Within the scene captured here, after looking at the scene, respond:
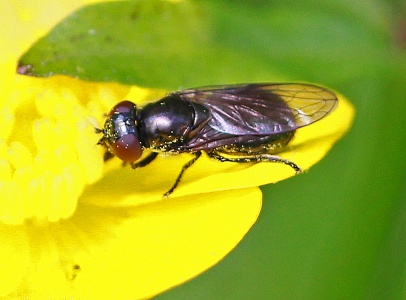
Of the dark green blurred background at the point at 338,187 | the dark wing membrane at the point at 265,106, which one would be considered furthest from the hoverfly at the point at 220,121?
the dark green blurred background at the point at 338,187

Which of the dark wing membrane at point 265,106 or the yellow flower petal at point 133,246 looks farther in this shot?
the dark wing membrane at point 265,106

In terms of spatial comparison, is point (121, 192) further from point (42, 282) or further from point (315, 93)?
point (315, 93)

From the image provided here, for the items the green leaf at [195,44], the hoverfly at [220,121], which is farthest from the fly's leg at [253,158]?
the green leaf at [195,44]

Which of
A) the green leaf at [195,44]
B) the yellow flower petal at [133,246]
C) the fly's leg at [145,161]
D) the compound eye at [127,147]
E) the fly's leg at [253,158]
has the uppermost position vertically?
the green leaf at [195,44]

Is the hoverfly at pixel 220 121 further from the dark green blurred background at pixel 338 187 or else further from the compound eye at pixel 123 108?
the dark green blurred background at pixel 338 187

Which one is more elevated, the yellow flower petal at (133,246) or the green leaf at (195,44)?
the green leaf at (195,44)

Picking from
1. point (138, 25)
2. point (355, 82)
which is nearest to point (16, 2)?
point (138, 25)

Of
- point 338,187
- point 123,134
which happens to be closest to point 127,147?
point 123,134
